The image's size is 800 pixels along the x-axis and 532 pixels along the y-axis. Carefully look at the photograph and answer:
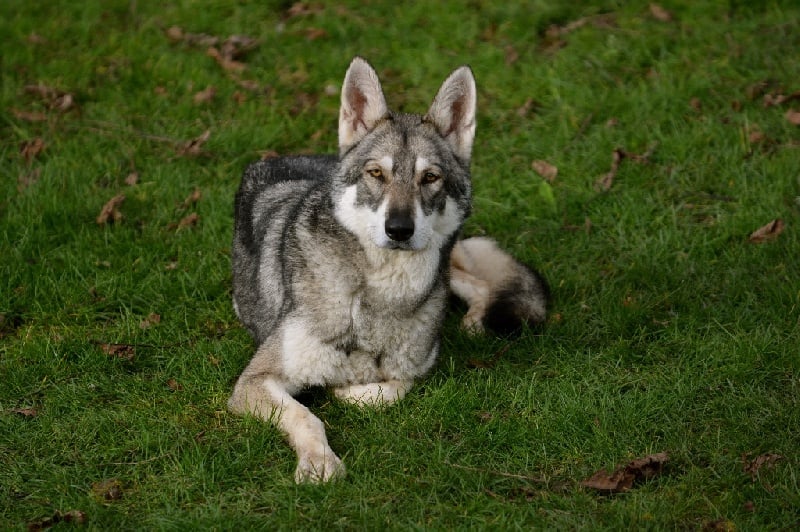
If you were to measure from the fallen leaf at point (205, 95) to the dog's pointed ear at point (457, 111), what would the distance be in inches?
153

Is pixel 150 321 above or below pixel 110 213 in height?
below

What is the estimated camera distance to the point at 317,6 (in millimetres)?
10156

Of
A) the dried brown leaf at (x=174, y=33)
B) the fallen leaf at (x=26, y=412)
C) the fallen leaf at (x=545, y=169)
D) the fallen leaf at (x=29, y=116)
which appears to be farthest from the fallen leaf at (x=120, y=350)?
the dried brown leaf at (x=174, y=33)

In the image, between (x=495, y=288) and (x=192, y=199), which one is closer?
(x=495, y=288)

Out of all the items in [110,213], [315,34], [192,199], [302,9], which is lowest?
[192,199]

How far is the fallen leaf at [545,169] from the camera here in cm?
771

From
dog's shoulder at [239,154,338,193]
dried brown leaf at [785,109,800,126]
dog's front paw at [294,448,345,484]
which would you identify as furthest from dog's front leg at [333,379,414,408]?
dried brown leaf at [785,109,800,126]

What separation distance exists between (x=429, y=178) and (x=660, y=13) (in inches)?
209

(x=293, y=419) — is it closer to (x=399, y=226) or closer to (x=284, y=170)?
(x=399, y=226)

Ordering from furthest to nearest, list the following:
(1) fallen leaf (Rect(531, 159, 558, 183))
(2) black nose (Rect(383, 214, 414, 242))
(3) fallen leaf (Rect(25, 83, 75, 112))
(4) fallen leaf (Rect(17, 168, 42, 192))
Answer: (3) fallen leaf (Rect(25, 83, 75, 112))
(1) fallen leaf (Rect(531, 159, 558, 183))
(4) fallen leaf (Rect(17, 168, 42, 192))
(2) black nose (Rect(383, 214, 414, 242))

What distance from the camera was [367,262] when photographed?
16.8ft

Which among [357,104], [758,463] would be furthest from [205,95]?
[758,463]

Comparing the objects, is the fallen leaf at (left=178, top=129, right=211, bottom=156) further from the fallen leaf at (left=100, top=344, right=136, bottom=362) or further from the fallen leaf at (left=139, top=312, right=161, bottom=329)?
the fallen leaf at (left=100, top=344, right=136, bottom=362)

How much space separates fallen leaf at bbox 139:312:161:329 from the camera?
6.05m
